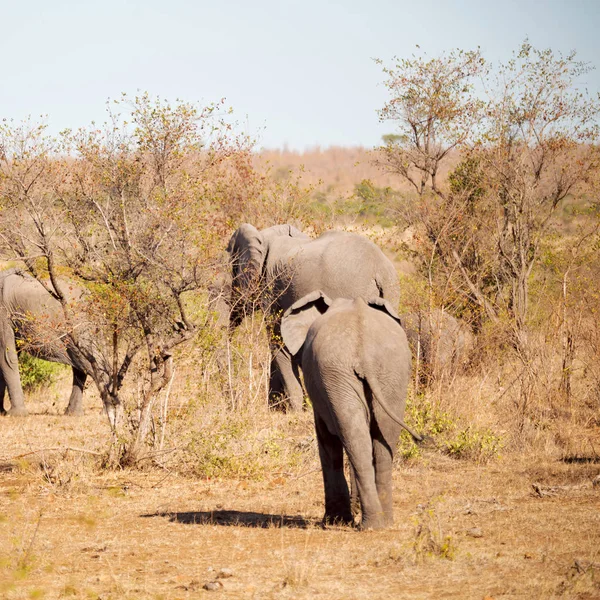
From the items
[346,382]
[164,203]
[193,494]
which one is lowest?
[193,494]

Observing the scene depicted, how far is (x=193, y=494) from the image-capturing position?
391 inches

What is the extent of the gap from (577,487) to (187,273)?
4.67m

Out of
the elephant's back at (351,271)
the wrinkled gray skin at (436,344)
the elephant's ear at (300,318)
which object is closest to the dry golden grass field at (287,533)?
the elephant's ear at (300,318)

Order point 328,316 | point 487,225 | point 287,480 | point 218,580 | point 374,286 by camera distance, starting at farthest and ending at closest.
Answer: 1. point 487,225
2. point 374,286
3. point 287,480
4. point 328,316
5. point 218,580

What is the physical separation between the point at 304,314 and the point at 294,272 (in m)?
Answer: 5.99

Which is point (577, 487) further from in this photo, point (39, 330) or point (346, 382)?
point (39, 330)

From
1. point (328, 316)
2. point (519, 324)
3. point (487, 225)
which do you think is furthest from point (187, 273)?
point (487, 225)

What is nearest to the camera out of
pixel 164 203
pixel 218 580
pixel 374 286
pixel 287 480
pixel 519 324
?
pixel 218 580

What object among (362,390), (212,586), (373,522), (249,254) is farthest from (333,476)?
(249,254)

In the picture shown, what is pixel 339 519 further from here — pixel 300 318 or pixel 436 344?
pixel 436 344

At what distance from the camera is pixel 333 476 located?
8078 mm

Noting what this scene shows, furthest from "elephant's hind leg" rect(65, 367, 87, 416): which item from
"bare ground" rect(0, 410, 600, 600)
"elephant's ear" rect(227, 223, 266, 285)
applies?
"bare ground" rect(0, 410, 600, 600)

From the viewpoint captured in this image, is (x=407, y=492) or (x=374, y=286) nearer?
(x=407, y=492)

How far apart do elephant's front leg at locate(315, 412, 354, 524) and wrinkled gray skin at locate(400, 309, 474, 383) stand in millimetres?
4671
